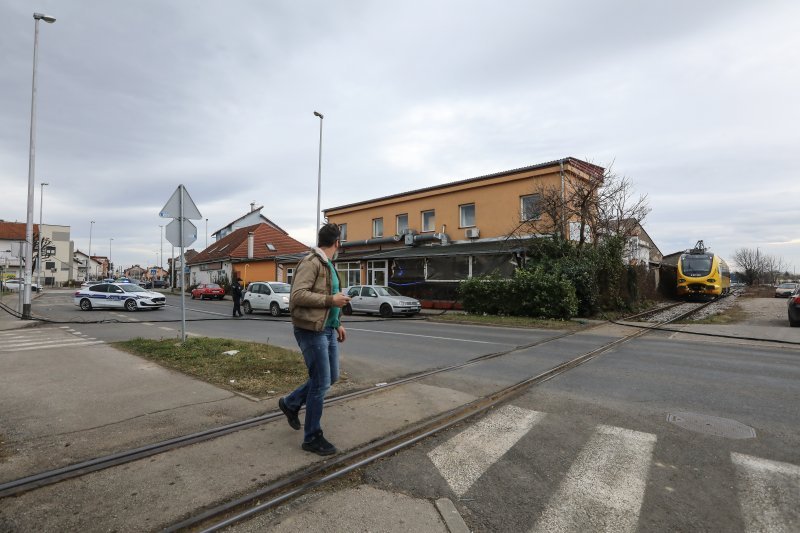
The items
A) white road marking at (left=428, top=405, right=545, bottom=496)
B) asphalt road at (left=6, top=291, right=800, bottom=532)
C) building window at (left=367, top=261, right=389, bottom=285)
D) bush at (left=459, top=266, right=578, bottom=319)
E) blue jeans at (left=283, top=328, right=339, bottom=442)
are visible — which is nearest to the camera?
asphalt road at (left=6, top=291, right=800, bottom=532)

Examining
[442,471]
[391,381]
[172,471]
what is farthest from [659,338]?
[172,471]

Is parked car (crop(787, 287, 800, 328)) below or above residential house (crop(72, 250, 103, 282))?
below

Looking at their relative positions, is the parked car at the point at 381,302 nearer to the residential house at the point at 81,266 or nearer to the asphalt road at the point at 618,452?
the asphalt road at the point at 618,452

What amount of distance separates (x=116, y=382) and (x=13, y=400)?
3.63ft

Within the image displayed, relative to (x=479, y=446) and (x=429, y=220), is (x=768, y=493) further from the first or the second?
(x=429, y=220)

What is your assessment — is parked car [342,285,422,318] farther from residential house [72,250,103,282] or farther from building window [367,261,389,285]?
residential house [72,250,103,282]

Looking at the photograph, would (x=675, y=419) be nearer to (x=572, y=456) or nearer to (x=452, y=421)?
(x=572, y=456)

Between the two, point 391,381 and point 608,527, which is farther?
point 391,381

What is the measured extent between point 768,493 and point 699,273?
29889 millimetres

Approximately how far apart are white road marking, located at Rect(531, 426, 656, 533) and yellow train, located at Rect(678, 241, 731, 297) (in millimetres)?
29052

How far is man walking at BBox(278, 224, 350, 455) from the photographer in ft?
11.7

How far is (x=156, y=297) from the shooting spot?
22453 millimetres

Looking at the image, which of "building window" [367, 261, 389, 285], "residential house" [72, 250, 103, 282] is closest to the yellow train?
"building window" [367, 261, 389, 285]

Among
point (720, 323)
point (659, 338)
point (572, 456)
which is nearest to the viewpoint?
point (572, 456)
